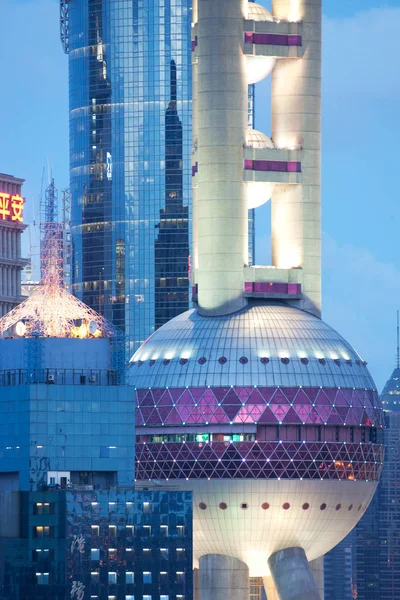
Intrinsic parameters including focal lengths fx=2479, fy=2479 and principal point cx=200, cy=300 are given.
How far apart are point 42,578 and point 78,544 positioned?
4019 mm

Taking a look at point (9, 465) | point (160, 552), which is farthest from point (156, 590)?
point (9, 465)

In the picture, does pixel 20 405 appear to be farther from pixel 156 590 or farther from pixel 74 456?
pixel 156 590

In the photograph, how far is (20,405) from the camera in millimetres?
197375

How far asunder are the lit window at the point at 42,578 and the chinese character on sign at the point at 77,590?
6.87ft

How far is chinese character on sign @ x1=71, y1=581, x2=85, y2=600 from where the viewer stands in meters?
192

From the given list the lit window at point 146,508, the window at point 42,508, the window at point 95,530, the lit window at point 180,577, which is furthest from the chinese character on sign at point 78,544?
the lit window at point 180,577

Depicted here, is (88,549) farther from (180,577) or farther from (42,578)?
(180,577)

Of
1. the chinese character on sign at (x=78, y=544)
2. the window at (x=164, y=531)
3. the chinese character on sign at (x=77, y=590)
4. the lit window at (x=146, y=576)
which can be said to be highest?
the window at (x=164, y=531)

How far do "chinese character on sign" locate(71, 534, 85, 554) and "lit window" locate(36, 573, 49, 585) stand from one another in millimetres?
3110

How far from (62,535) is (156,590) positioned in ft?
29.2

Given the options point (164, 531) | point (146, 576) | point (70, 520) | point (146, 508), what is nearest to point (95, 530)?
point (70, 520)

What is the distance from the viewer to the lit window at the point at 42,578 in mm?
192250

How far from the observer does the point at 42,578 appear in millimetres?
192375

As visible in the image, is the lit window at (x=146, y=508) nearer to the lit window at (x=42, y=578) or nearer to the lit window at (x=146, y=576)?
the lit window at (x=146, y=576)
